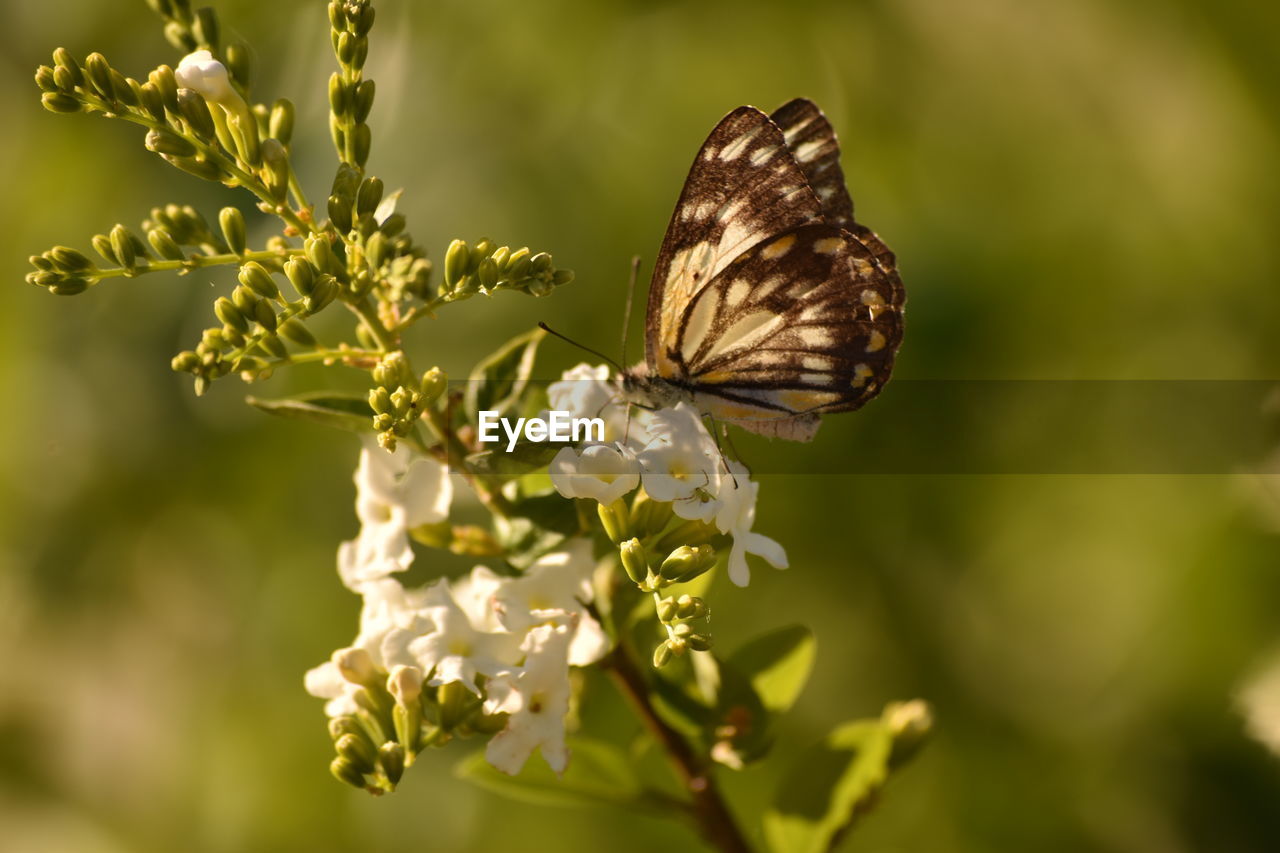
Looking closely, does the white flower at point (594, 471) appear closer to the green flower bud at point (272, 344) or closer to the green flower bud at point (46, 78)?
the green flower bud at point (272, 344)

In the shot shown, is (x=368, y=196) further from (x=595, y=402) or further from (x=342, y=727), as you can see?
(x=342, y=727)

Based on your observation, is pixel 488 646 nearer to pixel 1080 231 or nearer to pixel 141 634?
pixel 1080 231

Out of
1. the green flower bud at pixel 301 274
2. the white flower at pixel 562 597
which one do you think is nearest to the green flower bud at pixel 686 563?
the white flower at pixel 562 597

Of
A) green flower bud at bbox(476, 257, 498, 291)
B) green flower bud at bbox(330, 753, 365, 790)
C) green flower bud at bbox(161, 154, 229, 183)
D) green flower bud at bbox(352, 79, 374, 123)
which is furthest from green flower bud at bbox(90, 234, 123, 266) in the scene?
green flower bud at bbox(330, 753, 365, 790)

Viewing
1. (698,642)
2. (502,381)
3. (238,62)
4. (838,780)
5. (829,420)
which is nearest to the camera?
(698,642)

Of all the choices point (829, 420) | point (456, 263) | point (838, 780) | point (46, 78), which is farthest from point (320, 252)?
point (829, 420)

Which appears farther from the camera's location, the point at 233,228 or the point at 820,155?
the point at 820,155

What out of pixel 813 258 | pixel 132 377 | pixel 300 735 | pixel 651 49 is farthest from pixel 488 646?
pixel 651 49
